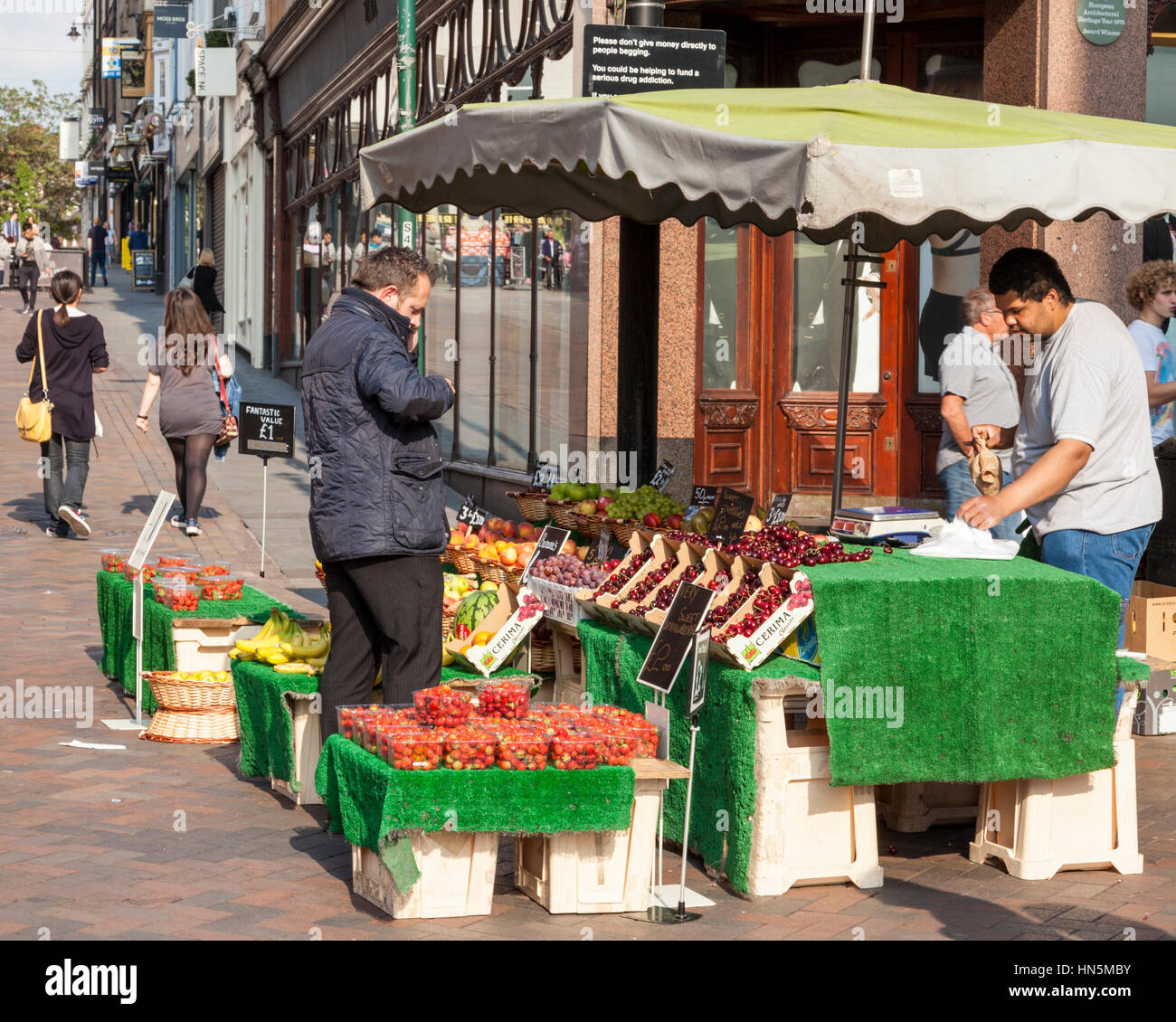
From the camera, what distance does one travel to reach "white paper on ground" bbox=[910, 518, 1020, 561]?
5.56m

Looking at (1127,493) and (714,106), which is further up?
(714,106)

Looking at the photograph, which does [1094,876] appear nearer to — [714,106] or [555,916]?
[555,916]

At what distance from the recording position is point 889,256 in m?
12.1

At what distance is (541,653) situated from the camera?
7.14 m

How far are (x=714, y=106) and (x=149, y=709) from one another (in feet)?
13.8

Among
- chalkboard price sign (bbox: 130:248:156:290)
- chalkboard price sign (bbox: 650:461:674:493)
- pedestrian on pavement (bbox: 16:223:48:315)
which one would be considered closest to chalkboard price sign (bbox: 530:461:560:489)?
chalkboard price sign (bbox: 650:461:674:493)

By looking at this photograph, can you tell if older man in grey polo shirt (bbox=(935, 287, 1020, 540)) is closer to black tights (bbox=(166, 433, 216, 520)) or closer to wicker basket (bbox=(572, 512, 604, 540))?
wicker basket (bbox=(572, 512, 604, 540))

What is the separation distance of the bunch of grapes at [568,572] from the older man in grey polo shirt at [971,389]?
2.15m

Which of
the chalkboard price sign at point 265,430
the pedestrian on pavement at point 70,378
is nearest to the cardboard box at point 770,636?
the chalkboard price sign at point 265,430

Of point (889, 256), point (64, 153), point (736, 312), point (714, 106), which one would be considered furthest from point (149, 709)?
point (64, 153)

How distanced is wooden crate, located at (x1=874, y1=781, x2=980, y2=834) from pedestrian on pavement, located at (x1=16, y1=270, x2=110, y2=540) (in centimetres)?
880

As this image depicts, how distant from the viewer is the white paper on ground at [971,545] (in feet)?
18.2

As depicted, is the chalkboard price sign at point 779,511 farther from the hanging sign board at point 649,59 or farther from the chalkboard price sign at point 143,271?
the chalkboard price sign at point 143,271

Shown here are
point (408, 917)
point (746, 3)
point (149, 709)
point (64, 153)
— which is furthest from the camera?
point (64, 153)
